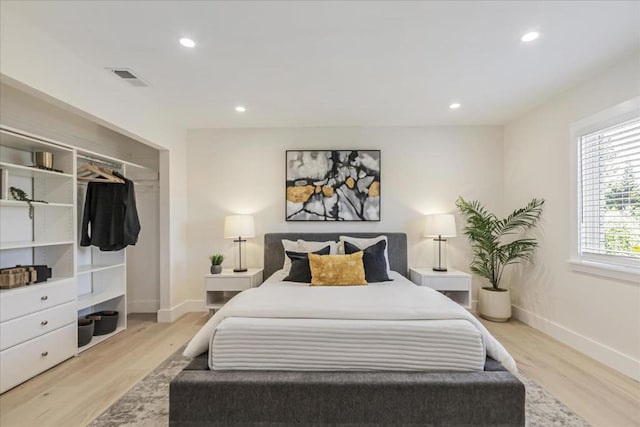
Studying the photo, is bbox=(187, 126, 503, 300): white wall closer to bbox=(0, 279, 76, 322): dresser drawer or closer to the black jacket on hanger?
the black jacket on hanger

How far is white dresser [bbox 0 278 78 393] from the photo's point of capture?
212 cm

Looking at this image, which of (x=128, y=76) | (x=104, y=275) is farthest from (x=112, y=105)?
(x=104, y=275)

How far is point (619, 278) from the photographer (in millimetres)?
2426

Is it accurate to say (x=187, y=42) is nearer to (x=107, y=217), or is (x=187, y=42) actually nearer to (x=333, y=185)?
(x=107, y=217)

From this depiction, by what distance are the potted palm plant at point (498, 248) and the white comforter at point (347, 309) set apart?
5.58 ft

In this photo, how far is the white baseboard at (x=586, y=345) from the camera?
2.33m

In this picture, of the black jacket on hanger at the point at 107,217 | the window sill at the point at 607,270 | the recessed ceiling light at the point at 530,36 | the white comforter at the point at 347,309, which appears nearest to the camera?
the white comforter at the point at 347,309

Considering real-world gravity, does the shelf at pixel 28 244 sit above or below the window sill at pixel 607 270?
above

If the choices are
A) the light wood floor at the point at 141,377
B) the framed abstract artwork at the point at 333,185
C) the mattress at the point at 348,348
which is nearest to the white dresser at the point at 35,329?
the light wood floor at the point at 141,377

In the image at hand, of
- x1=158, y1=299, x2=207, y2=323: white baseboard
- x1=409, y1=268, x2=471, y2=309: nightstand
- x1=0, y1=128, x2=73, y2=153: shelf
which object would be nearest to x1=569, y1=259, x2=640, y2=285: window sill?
x1=409, y1=268, x2=471, y2=309: nightstand

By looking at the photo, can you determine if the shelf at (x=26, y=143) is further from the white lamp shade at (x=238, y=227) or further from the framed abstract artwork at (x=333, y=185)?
the framed abstract artwork at (x=333, y=185)

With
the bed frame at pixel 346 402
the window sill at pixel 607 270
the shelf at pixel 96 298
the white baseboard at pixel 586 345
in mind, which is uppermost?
the window sill at pixel 607 270

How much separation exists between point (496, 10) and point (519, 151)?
2394mm

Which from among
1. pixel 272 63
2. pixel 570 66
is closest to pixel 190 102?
pixel 272 63
